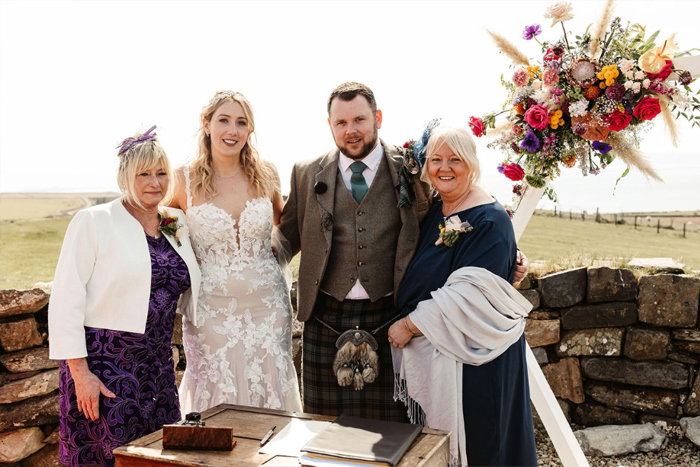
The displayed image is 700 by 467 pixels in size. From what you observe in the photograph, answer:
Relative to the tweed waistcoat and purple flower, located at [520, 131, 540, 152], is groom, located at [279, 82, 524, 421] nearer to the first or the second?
the tweed waistcoat

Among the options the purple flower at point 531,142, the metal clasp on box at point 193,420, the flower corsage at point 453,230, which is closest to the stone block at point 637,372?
the purple flower at point 531,142

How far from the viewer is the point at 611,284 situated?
4230 millimetres

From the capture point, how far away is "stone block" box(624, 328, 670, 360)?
4.18 metres

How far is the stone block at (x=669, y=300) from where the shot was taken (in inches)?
162

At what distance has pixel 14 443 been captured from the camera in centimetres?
344

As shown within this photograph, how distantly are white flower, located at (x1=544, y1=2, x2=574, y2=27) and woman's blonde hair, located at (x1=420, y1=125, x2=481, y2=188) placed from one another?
0.69m

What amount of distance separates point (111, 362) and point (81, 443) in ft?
1.18

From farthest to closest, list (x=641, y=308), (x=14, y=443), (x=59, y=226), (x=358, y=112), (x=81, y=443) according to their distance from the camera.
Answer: (x=59, y=226), (x=641, y=308), (x=14, y=443), (x=358, y=112), (x=81, y=443)

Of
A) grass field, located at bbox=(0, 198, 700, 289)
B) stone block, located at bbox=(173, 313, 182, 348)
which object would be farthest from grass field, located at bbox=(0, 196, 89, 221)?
stone block, located at bbox=(173, 313, 182, 348)

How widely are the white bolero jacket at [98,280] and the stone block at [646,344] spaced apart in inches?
143

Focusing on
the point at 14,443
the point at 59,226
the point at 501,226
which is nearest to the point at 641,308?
the point at 501,226

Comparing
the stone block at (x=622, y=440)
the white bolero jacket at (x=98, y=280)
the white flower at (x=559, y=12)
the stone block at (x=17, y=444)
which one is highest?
the white flower at (x=559, y=12)

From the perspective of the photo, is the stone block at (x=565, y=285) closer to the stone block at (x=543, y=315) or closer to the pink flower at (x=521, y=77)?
the stone block at (x=543, y=315)

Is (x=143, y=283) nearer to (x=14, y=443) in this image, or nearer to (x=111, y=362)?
(x=111, y=362)
